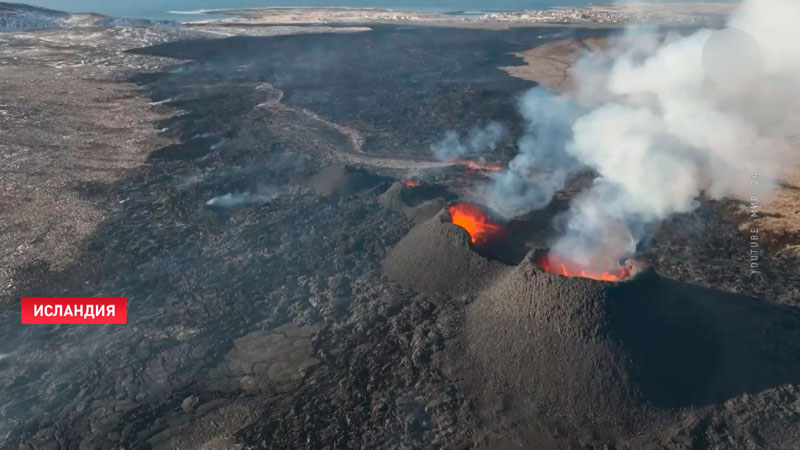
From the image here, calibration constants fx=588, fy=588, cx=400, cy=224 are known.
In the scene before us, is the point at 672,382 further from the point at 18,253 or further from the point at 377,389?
the point at 18,253

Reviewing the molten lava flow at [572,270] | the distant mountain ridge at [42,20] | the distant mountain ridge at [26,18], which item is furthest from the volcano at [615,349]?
the distant mountain ridge at [26,18]

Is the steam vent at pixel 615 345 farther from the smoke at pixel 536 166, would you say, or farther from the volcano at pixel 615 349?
the smoke at pixel 536 166

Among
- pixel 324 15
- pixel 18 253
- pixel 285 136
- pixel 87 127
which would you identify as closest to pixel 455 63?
pixel 285 136

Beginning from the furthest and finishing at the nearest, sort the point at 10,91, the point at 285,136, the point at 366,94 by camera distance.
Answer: the point at 366,94, the point at 10,91, the point at 285,136

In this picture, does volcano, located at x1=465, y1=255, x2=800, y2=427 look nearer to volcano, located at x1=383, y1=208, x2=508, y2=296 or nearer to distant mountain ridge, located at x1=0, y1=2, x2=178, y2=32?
volcano, located at x1=383, y1=208, x2=508, y2=296

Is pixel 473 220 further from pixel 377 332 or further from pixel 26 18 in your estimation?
pixel 26 18

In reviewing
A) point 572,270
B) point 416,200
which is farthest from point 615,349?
point 416,200

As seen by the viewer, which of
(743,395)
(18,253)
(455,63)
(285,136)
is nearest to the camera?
(743,395)
